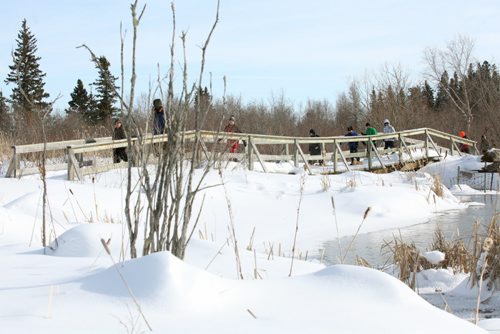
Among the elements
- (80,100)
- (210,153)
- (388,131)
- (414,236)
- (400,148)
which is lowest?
(414,236)

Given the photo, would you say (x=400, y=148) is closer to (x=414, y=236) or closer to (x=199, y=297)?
(x=414, y=236)

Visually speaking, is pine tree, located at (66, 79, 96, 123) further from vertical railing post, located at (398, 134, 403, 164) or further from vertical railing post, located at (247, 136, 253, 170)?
vertical railing post, located at (247, 136, 253, 170)

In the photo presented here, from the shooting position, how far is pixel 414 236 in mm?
8094

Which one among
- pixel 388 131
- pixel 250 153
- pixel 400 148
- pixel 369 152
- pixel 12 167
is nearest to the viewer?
pixel 12 167

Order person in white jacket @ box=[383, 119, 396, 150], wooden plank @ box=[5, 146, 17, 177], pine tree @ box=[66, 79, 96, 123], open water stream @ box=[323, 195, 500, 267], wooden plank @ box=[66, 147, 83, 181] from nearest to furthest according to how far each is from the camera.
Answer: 1. open water stream @ box=[323, 195, 500, 267]
2. wooden plank @ box=[66, 147, 83, 181]
3. wooden plank @ box=[5, 146, 17, 177]
4. person in white jacket @ box=[383, 119, 396, 150]
5. pine tree @ box=[66, 79, 96, 123]

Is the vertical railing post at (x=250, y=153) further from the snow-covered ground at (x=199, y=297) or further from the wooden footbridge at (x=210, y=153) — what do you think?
the snow-covered ground at (x=199, y=297)

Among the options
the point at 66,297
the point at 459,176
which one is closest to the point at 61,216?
the point at 66,297

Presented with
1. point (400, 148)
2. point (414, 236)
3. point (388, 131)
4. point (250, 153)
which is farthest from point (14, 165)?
point (388, 131)

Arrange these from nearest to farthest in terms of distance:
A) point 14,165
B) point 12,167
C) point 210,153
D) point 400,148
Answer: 1. point 210,153
2. point 14,165
3. point 12,167
4. point 400,148

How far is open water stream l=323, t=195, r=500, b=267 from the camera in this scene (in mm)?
6508

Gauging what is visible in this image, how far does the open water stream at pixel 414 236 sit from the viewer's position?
651 cm

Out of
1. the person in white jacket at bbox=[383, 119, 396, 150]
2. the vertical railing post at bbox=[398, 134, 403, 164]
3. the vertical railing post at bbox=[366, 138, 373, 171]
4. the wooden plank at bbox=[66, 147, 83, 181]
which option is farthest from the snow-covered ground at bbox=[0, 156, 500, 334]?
the person in white jacket at bbox=[383, 119, 396, 150]

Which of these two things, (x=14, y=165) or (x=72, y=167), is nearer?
(x=72, y=167)

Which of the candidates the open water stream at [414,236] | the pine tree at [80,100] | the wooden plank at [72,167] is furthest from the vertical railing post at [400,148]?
the pine tree at [80,100]
